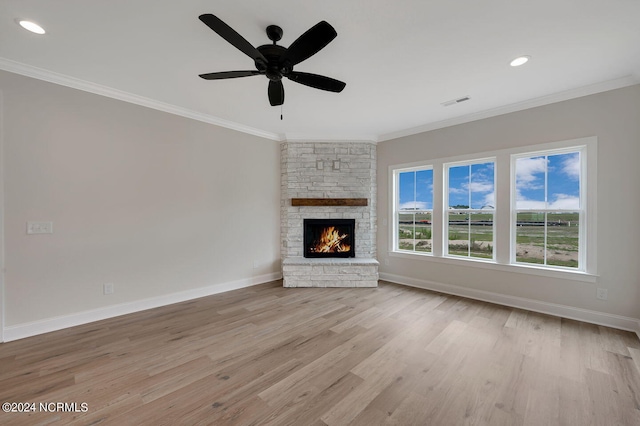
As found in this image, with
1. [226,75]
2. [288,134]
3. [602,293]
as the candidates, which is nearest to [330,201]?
[288,134]

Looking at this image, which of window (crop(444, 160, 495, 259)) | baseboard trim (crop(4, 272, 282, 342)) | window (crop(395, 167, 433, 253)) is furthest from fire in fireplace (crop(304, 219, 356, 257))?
window (crop(444, 160, 495, 259))

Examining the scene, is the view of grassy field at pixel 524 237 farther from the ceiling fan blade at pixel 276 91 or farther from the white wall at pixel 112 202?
the white wall at pixel 112 202

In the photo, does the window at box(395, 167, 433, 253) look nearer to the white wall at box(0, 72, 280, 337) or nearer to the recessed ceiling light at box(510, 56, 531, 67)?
the recessed ceiling light at box(510, 56, 531, 67)

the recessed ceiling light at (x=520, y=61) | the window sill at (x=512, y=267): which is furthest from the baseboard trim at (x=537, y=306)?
the recessed ceiling light at (x=520, y=61)

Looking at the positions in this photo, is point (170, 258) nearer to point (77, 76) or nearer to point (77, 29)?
point (77, 76)

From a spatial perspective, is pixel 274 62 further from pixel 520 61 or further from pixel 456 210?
pixel 456 210

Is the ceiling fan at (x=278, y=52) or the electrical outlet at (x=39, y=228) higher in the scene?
the ceiling fan at (x=278, y=52)

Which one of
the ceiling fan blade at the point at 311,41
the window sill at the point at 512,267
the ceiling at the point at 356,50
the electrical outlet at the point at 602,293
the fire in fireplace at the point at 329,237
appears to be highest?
the ceiling at the point at 356,50

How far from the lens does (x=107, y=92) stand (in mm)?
2969

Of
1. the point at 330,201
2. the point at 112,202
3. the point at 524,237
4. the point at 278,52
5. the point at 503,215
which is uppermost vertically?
the point at 278,52

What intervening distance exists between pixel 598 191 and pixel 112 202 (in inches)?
225

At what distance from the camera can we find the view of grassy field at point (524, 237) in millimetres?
3109

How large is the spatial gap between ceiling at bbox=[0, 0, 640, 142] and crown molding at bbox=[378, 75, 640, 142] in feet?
0.04

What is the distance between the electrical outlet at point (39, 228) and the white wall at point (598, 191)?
17.0 feet
